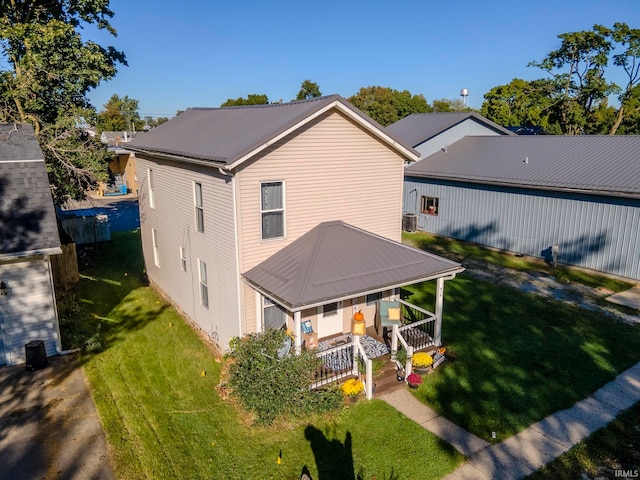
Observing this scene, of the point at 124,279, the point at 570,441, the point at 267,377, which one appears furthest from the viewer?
the point at 124,279

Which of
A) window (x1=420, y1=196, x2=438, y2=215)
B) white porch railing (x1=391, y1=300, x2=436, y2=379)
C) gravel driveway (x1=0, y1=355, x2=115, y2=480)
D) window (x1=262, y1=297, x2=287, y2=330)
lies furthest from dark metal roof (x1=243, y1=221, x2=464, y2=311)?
window (x1=420, y1=196, x2=438, y2=215)

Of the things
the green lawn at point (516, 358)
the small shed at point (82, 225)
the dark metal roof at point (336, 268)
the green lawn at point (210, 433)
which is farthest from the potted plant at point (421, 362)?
the small shed at point (82, 225)

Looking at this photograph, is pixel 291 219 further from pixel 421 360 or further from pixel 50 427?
pixel 50 427

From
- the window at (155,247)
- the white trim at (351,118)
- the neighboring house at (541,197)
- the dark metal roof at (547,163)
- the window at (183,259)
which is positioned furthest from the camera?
the dark metal roof at (547,163)

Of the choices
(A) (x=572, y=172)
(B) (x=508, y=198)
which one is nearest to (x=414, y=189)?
(B) (x=508, y=198)

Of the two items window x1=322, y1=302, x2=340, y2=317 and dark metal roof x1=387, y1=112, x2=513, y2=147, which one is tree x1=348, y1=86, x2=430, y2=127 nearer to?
dark metal roof x1=387, y1=112, x2=513, y2=147

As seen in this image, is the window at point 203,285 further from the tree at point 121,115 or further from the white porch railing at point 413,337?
the tree at point 121,115

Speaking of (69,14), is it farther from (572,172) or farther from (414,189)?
A: (572,172)
